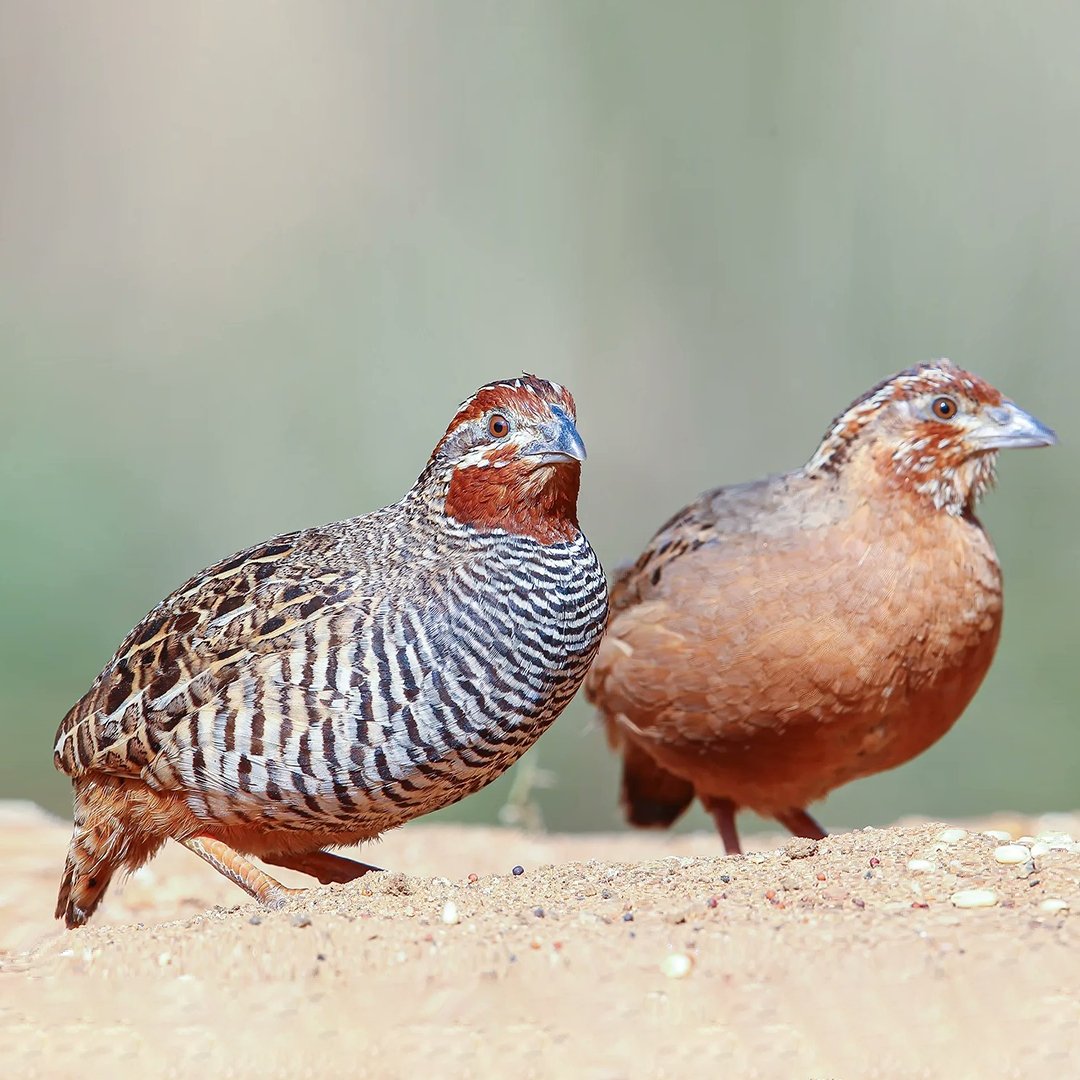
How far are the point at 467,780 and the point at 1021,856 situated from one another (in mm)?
1635

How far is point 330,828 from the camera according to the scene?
15.6 ft

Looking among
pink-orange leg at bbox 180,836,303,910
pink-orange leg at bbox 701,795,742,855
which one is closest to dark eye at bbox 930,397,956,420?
pink-orange leg at bbox 701,795,742,855

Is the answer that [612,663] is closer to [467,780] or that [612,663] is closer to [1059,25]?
[467,780]

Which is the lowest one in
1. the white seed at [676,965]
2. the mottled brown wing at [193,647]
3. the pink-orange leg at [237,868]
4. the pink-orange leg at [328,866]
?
the pink-orange leg at [328,866]

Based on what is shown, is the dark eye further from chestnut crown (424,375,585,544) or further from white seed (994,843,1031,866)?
white seed (994,843,1031,866)

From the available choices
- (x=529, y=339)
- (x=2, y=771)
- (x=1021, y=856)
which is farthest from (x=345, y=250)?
(x=1021, y=856)

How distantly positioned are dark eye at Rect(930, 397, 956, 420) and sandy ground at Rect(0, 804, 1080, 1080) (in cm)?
230

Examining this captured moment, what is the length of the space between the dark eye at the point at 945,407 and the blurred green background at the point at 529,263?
18.9ft

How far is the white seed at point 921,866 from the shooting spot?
4.07 m

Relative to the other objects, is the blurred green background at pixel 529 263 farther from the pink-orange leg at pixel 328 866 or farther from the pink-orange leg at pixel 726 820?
the pink-orange leg at pixel 328 866

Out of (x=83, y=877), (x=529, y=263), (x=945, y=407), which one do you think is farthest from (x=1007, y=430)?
(x=529, y=263)

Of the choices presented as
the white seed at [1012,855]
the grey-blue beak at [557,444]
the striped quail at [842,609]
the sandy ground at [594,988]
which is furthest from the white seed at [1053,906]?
the striped quail at [842,609]

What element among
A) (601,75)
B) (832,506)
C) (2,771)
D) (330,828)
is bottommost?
(2,771)

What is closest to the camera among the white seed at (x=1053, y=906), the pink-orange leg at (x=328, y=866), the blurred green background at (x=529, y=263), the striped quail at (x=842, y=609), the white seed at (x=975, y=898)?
the white seed at (x=1053, y=906)
